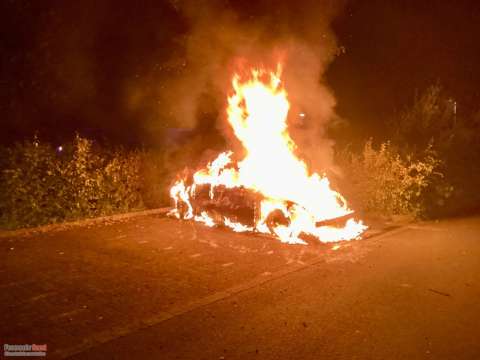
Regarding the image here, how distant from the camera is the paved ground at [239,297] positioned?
4203 mm

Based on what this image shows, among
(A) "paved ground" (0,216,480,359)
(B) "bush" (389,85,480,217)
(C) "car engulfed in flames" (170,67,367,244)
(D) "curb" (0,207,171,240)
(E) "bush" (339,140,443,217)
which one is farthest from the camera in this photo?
(B) "bush" (389,85,480,217)

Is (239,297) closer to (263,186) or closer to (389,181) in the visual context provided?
(263,186)

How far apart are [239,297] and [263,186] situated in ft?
14.0

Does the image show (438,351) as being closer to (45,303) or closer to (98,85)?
(45,303)

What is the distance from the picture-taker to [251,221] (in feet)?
29.3

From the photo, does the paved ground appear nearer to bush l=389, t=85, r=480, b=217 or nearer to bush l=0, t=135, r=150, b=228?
bush l=0, t=135, r=150, b=228

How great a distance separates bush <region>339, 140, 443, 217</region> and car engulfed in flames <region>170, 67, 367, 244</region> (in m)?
1.50

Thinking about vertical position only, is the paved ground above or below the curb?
below

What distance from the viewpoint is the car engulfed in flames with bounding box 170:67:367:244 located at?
8.51 m

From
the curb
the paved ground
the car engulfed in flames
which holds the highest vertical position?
the car engulfed in flames

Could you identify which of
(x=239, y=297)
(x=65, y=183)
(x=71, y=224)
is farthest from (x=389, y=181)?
(x=65, y=183)

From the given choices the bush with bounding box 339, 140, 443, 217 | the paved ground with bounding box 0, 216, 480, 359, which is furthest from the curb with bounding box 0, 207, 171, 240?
the bush with bounding box 339, 140, 443, 217

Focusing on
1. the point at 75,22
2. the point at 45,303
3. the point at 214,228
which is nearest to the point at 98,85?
the point at 75,22

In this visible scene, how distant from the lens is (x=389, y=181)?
35.2 ft
